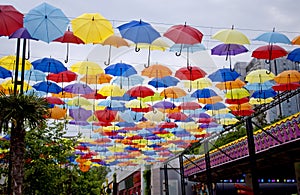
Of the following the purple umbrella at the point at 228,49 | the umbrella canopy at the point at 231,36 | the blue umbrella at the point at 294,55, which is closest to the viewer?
the umbrella canopy at the point at 231,36

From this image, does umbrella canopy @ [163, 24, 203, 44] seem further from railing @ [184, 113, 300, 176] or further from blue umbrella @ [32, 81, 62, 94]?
blue umbrella @ [32, 81, 62, 94]

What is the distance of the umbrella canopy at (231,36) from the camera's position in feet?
30.2

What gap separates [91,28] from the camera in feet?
28.2

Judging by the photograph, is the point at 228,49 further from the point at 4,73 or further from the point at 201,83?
the point at 4,73

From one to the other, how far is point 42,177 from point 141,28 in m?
9.88

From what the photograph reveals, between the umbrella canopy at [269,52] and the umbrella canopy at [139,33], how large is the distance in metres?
3.09

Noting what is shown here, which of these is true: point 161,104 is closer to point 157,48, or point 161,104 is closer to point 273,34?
point 157,48

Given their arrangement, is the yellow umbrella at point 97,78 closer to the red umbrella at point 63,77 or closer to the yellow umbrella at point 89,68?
the red umbrella at point 63,77

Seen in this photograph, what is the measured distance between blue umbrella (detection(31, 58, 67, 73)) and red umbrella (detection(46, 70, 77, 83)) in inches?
23.7

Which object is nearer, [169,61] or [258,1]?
[258,1]

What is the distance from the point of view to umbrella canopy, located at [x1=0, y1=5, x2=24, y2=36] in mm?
8086

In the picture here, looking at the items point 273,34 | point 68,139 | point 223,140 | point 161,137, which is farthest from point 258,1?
point 223,140

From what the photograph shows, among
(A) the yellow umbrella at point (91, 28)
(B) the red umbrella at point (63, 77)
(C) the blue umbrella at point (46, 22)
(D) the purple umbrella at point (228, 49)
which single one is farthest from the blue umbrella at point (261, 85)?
(C) the blue umbrella at point (46, 22)

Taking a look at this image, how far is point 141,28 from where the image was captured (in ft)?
29.0
